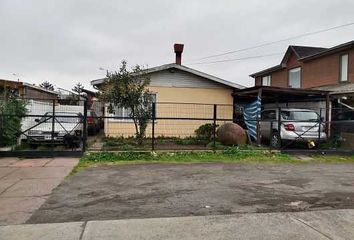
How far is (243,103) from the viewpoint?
22531 millimetres

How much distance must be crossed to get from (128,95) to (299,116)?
7252mm

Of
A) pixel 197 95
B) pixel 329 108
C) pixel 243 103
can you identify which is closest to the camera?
pixel 329 108

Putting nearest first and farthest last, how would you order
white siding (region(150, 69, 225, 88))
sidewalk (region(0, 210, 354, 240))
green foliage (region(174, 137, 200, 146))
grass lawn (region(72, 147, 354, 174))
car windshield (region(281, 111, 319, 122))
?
sidewalk (region(0, 210, 354, 240)), grass lawn (region(72, 147, 354, 174)), car windshield (region(281, 111, 319, 122)), green foliage (region(174, 137, 200, 146)), white siding (region(150, 69, 225, 88))

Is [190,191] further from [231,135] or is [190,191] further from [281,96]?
[281,96]

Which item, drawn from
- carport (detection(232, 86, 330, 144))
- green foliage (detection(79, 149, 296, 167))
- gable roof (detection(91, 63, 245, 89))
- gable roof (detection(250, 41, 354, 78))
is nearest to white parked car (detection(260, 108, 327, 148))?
carport (detection(232, 86, 330, 144))

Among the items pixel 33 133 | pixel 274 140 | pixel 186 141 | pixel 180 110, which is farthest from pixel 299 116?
pixel 33 133

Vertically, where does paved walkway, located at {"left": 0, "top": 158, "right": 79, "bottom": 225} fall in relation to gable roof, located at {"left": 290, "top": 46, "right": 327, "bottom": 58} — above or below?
below

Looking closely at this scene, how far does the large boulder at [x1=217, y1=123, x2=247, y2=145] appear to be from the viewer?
16188 millimetres

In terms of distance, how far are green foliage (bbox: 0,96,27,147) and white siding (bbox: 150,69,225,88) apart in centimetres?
662

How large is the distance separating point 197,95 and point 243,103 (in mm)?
3514

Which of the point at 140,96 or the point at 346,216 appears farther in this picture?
the point at 140,96

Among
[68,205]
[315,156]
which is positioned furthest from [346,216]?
[315,156]

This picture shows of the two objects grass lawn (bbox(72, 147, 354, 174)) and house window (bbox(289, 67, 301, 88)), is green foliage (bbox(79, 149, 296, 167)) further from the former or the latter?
house window (bbox(289, 67, 301, 88))

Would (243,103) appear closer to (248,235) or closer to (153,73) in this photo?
(153,73)
